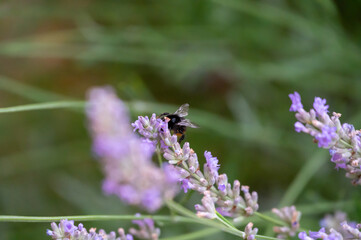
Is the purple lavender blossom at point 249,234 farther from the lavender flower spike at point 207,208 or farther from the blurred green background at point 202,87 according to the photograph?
the blurred green background at point 202,87

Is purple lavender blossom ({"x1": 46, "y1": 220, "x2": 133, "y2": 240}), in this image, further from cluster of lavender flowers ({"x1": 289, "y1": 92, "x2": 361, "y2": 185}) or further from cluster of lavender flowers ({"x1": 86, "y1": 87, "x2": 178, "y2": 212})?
cluster of lavender flowers ({"x1": 289, "y1": 92, "x2": 361, "y2": 185})

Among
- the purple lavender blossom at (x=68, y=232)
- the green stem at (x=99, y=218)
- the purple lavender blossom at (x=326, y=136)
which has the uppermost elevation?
the purple lavender blossom at (x=326, y=136)

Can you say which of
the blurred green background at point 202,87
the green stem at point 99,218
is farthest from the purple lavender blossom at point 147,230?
the blurred green background at point 202,87

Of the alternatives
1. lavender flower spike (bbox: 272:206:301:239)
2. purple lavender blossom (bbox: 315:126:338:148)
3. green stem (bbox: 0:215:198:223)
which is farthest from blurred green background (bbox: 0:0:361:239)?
purple lavender blossom (bbox: 315:126:338:148)

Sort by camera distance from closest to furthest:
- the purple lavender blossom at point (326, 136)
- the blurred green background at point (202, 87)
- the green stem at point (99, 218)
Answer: the purple lavender blossom at point (326, 136) → the green stem at point (99, 218) → the blurred green background at point (202, 87)

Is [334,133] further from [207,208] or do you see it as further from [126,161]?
[126,161]

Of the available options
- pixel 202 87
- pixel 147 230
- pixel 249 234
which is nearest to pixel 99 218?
pixel 147 230
